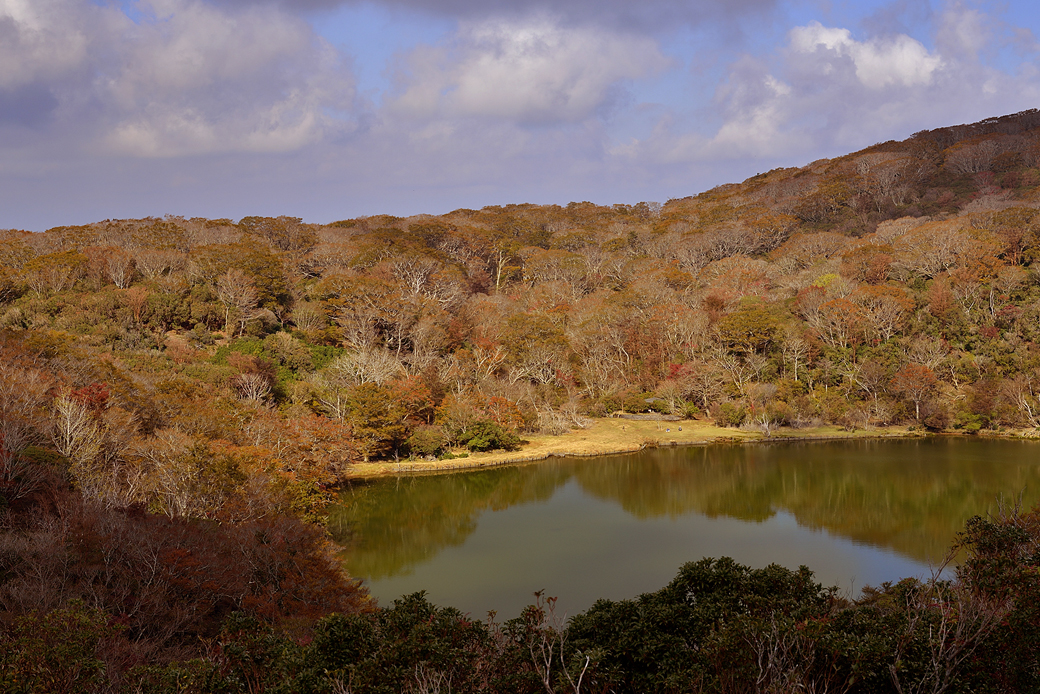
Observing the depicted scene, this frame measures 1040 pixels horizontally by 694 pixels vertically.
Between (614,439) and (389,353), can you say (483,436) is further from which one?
(389,353)

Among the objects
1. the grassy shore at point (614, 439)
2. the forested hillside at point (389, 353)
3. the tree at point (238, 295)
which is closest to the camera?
the forested hillside at point (389, 353)

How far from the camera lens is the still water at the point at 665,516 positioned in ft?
43.4

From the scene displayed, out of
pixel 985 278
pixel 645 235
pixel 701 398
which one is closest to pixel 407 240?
pixel 645 235

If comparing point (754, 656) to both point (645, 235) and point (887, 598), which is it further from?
point (645, 235)

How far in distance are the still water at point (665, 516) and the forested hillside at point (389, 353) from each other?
7.93 feet

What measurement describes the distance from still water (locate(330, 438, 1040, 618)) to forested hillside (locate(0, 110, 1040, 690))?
7.93 feet

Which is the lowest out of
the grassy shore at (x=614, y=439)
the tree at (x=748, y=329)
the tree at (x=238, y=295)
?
the grassy shore at (x=614, y=439)

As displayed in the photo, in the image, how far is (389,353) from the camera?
106ft

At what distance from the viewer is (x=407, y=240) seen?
4703 centimetres

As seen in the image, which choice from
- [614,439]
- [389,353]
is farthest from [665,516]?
[389,353]

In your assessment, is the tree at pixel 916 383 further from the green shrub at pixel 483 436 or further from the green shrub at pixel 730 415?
the green shrub at pixel 483 436

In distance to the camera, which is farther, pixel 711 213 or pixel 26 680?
pixel 711 213

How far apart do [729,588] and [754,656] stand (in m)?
1.90

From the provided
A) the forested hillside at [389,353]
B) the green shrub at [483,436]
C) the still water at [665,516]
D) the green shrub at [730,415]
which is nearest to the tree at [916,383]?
the forested hillside at [389,353]
